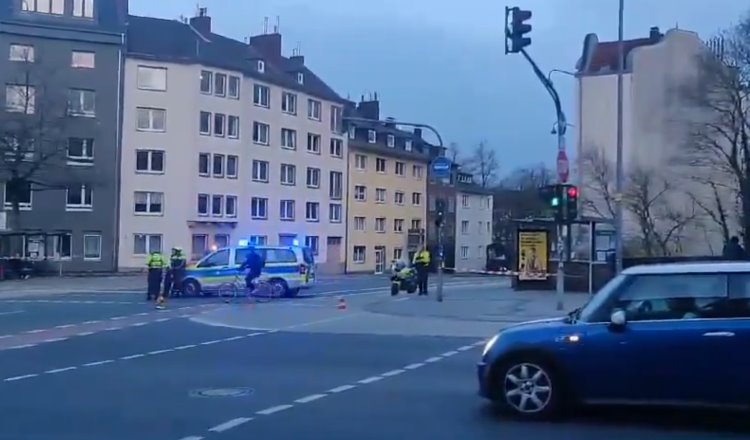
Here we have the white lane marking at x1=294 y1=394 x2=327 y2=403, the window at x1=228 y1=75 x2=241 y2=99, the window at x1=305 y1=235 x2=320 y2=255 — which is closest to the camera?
the white lane marking at x1=294 y1=394 x2=327 y2=403

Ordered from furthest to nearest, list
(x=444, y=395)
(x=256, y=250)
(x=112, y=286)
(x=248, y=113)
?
(x=248, y=113), (x=112, y=286), (x=256, y=250), (x=444, y=395)

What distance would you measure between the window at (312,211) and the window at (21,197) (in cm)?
2144

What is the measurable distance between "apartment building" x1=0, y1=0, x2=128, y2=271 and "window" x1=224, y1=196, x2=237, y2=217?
7574mm

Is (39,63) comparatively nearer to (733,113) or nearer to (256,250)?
(256,250)

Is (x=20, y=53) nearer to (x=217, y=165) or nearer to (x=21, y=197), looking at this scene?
(x=21, y=197)

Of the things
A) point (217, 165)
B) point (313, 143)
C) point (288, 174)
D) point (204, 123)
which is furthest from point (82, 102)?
point (313, 143)

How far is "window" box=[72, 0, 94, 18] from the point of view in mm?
69250

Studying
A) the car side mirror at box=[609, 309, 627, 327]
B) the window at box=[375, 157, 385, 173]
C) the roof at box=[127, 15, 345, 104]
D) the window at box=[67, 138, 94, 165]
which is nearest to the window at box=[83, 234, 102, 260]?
the window at box=[67, 138, 94, 165]

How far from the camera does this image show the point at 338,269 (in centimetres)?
8581

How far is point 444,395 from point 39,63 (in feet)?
193

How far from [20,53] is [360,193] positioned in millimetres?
31725

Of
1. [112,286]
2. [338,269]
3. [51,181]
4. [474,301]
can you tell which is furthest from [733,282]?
[338,269]

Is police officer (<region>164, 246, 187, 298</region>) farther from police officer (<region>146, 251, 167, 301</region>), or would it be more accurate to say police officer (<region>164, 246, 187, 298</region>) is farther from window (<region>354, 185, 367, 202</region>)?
window (<region>354, 185, 367, 202</region>)

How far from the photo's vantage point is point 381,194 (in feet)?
305
